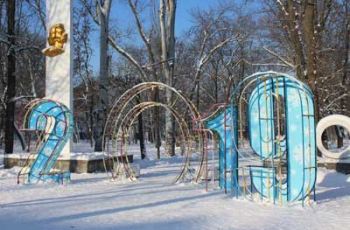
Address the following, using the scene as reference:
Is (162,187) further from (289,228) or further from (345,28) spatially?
(345,28)

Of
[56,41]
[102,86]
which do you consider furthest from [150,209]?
[102,86]

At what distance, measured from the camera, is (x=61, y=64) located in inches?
656

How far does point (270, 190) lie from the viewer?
9.23 m

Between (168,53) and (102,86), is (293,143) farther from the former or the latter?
(168,53)

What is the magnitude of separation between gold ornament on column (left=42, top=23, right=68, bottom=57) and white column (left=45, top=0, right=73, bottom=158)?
14 cm

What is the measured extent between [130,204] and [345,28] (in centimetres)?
2103

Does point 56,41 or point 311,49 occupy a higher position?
point 56,41

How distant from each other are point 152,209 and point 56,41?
34.5ft

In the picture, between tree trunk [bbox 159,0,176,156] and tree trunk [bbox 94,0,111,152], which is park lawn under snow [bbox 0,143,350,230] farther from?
tree trunk [bbox 159,0,176,156]

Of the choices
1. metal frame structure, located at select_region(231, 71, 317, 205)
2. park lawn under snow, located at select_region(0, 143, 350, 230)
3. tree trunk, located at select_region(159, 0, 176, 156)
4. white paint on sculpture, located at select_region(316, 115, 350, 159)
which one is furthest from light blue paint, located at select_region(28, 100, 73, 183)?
tree trunk, located at select_region(159, 0, 176, 156)

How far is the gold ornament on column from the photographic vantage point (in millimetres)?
16625

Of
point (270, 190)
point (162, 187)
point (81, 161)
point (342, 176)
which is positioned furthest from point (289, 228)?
point (81, 161)

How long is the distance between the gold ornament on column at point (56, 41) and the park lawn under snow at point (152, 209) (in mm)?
6307

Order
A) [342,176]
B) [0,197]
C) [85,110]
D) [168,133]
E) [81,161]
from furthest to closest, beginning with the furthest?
[85,110]
[168,133]
[81,161]
[342,176]
[0,197]
